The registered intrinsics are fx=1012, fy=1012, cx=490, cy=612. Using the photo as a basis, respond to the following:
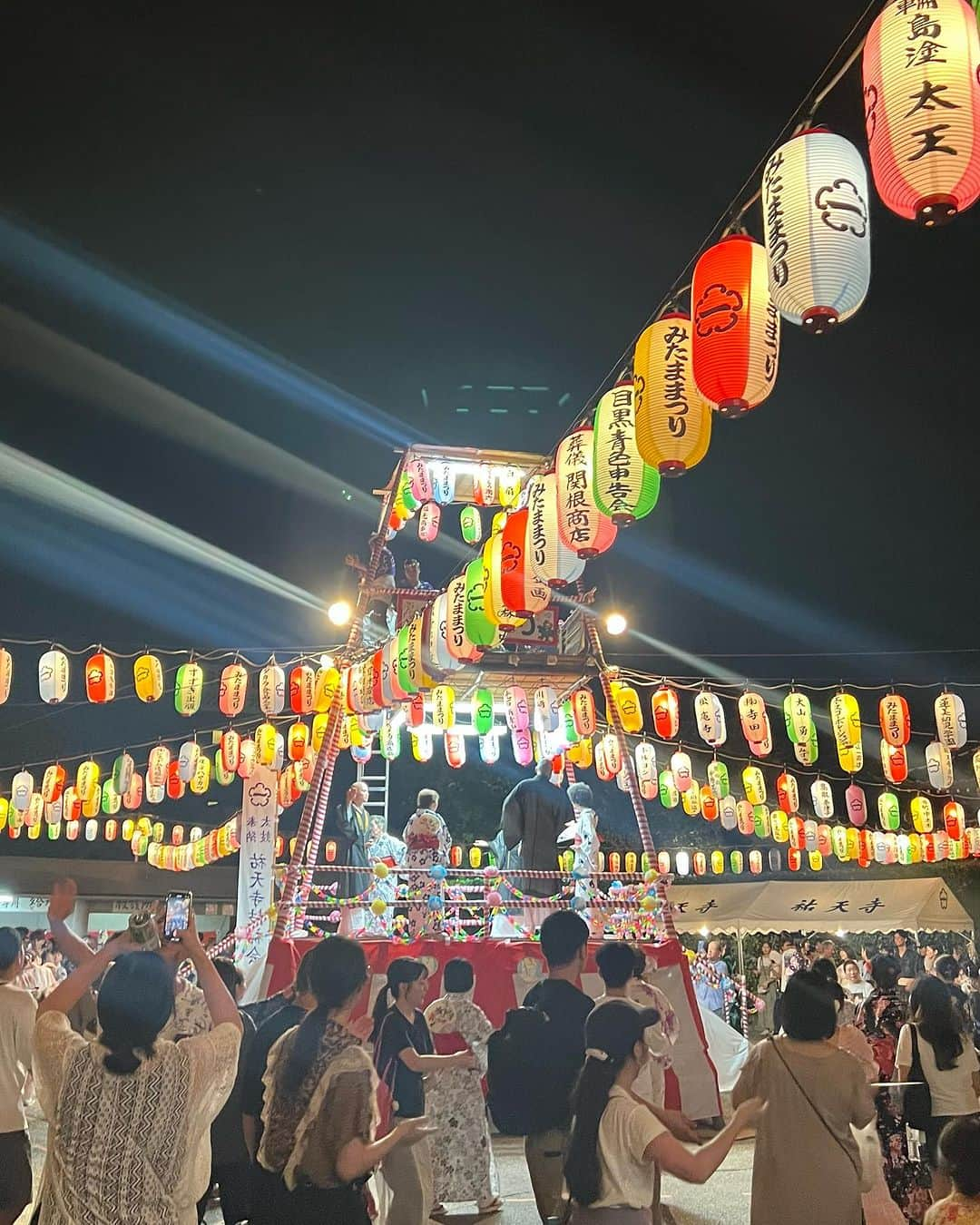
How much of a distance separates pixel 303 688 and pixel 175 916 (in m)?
13.9

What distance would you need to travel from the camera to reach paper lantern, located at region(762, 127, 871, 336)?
5383 mm

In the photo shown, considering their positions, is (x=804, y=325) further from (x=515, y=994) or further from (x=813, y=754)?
(x=813, y=754)

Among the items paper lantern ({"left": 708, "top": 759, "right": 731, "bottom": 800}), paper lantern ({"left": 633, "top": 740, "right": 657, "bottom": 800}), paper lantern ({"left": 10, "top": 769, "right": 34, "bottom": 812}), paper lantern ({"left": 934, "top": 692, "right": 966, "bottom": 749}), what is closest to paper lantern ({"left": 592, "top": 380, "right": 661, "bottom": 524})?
paper lantern ({"left": 934, "top": 692, "right": 966, "bottom": 749})

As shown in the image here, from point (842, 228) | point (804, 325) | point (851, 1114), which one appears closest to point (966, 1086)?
point (851, 1114)

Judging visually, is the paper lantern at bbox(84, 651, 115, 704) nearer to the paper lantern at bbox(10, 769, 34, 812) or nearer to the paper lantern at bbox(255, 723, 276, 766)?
the paper lantern at bbox(255, 723, 276, 766)

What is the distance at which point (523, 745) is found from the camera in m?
16.0

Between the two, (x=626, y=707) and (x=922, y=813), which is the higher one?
(x=626, y=707)

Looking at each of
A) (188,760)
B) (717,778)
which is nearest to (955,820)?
(717,778)

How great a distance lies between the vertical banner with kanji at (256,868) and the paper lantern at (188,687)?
1.49 metres

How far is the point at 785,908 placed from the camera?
23.9m

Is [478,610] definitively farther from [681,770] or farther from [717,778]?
[717,778]

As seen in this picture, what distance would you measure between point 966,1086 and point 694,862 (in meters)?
23.7

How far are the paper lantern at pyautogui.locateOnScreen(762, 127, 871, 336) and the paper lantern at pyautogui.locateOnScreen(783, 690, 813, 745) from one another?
11.6 m

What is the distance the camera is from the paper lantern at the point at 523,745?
52.0ft
